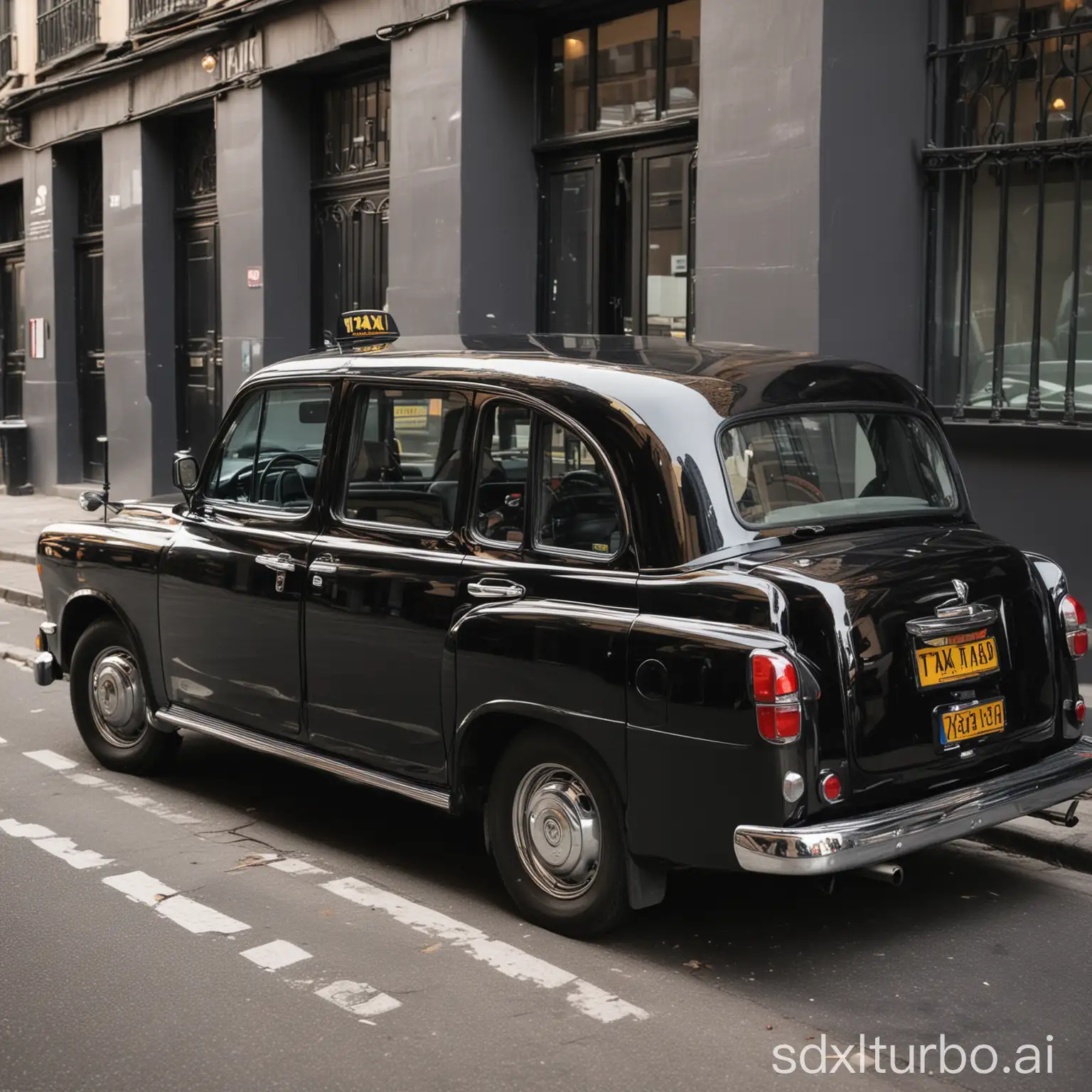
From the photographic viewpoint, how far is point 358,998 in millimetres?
4641

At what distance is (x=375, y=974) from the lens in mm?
4844

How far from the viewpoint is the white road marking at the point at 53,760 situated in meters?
7.67

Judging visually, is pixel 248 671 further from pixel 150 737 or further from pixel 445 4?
pixel 445 4

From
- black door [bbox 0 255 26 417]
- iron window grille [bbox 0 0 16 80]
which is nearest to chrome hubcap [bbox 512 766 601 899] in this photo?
iron window grille [bbox 0 0 16 80]

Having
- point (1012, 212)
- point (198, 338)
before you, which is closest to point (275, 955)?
point (1012, 212)

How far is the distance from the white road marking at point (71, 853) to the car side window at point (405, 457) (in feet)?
5.46

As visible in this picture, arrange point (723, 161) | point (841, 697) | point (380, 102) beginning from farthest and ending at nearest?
point (380, 102)
point (723, 161)
point (841, 697)

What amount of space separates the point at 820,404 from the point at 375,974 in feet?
8.11

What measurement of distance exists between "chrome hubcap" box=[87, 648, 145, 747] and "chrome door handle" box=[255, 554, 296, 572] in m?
1.27

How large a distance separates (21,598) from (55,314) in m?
9.31

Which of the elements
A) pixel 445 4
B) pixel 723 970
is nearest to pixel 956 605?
pixel 723 970

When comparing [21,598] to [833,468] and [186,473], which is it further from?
[833,468]

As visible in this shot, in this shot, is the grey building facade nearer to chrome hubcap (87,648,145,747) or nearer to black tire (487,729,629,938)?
chrome hubcap (87,648,145,747)

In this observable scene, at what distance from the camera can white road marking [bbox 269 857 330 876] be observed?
592cm
